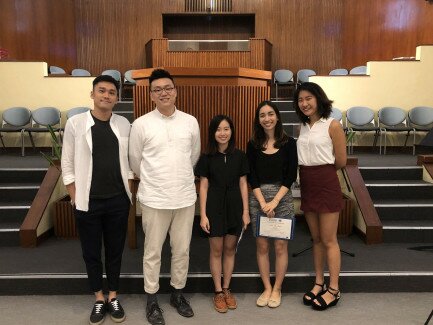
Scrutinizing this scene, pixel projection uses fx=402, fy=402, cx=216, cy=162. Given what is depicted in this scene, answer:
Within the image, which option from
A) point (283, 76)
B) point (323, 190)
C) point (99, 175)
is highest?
point (283, 76)

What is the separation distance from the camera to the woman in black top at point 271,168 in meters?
2.35

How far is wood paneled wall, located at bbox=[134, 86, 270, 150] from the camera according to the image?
3.05 meters

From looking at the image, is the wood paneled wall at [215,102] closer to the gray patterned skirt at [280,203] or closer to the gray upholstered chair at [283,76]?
the gray patterned skirt at [280,203]

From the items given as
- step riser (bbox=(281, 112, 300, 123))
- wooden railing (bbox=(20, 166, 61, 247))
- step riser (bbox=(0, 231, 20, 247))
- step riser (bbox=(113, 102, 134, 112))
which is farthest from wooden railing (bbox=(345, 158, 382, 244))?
step riser (bbox=(113, 102, 134, 112))

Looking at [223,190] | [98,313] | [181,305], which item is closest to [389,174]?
[223,190]

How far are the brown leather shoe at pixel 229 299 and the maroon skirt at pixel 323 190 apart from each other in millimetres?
749

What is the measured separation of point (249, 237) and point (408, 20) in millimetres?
5783

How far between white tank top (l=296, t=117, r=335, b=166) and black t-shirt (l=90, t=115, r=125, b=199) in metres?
1.10

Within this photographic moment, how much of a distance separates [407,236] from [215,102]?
6.51ft

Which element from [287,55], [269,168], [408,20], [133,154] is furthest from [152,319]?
[287,55]

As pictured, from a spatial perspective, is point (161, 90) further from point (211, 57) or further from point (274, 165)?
point (211, 57)

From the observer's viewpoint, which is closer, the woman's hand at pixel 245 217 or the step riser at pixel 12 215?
the woman's hand at pixel 245 217

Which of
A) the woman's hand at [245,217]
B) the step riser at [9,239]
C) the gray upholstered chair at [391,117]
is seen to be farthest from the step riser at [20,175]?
the gray upholstered chair at [391,117]

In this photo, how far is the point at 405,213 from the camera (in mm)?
3686
